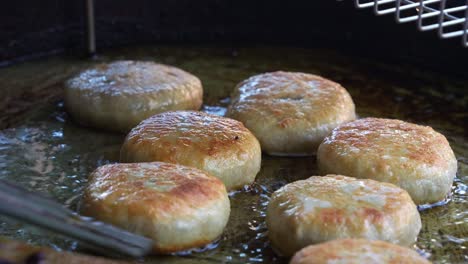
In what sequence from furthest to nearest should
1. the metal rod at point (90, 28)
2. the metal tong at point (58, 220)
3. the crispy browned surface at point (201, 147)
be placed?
the metal rod at point (90, 28)
the crispy browned surface at point (201, 147)
the metal tong at point (58, 220)

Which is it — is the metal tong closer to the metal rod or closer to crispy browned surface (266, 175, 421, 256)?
crispy browned surface (266, 175, 421, 256)

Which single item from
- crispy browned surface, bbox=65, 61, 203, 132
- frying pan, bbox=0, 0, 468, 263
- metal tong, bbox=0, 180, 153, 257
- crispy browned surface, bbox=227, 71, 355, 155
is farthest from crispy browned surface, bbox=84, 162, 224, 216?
crispy browned surface, bbox=65, 61, 203, 132

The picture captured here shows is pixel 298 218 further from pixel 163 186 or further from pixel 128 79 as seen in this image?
pixel 128 79

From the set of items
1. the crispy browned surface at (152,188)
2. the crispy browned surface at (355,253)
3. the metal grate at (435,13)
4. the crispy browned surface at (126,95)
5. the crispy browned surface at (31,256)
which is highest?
the metal grate at (435,13)

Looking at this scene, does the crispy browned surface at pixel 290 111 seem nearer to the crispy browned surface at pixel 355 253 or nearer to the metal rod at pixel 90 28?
the crispy browned surface at pixel 355 253

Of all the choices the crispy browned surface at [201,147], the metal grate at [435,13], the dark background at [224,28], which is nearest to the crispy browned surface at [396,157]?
the crispy browned surface at [201,147]

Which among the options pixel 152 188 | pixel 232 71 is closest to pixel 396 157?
pixel 152 188
